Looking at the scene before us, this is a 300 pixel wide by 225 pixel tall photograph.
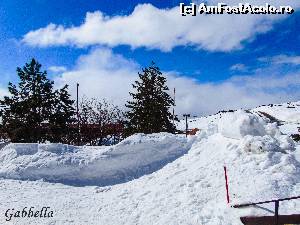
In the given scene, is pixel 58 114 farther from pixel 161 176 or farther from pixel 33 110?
pixel 161 176

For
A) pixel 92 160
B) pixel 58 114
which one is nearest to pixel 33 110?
pixel 58 114

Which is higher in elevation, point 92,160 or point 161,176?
point 92,160

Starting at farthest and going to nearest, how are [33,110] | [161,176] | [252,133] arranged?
[33,110]
[252,133]
[161,176]

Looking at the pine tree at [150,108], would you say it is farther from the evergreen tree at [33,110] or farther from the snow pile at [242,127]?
the snow pile at [242,127]

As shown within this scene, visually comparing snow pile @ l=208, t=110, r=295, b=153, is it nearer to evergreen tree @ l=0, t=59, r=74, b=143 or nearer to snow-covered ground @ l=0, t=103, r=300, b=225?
snow-covered ground @ l=0, t=103, r=300, b=225

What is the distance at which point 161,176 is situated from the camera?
55.7 feet

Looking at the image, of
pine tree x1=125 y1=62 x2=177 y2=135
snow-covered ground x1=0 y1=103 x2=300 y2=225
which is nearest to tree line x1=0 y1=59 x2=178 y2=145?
pine tree x1=125 y1=62 x2=177 y2=135

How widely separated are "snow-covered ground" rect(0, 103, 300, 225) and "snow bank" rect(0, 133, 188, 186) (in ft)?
0.14

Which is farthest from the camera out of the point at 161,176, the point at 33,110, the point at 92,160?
the point at 33,110

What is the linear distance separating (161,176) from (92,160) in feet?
12.2

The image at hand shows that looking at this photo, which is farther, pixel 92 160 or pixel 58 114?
pixel 58 114

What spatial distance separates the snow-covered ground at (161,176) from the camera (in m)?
13.2

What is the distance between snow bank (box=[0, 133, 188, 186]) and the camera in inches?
735

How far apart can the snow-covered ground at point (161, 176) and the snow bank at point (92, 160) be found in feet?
0.14
